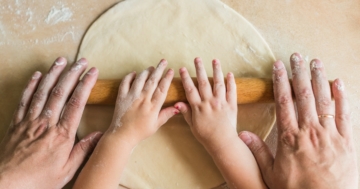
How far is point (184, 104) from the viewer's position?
1.04 meters

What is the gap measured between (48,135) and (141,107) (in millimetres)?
311

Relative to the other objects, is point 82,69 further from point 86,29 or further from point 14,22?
point 14,22

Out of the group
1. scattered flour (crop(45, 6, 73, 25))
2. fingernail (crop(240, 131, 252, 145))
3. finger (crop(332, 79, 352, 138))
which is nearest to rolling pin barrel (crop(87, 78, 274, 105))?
fingernail (crop(240, 131, 252, 145))

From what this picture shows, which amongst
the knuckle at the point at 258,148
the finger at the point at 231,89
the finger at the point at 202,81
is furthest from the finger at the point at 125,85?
the knuckle at the point at 258,148

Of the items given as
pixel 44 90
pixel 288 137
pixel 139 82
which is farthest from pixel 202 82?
pixel 44 90

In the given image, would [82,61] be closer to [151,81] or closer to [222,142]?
[151,81]

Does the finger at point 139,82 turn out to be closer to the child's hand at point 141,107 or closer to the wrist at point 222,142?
the child's hand at point 141,107

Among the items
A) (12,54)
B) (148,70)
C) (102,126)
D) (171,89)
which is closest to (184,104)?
(171,89)

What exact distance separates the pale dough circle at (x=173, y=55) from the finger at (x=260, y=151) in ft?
0.22

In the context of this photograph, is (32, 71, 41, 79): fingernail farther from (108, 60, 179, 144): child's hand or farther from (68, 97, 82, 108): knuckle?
(108, 60, 179, 144): child's hand

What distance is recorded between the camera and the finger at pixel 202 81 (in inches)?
40.3

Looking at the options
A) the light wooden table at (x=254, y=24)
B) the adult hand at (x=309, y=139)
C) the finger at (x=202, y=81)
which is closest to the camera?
the adult hand at (x=309, y=139)

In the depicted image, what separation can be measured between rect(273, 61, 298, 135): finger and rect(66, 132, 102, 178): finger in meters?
0.60

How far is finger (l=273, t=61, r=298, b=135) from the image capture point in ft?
3.26
